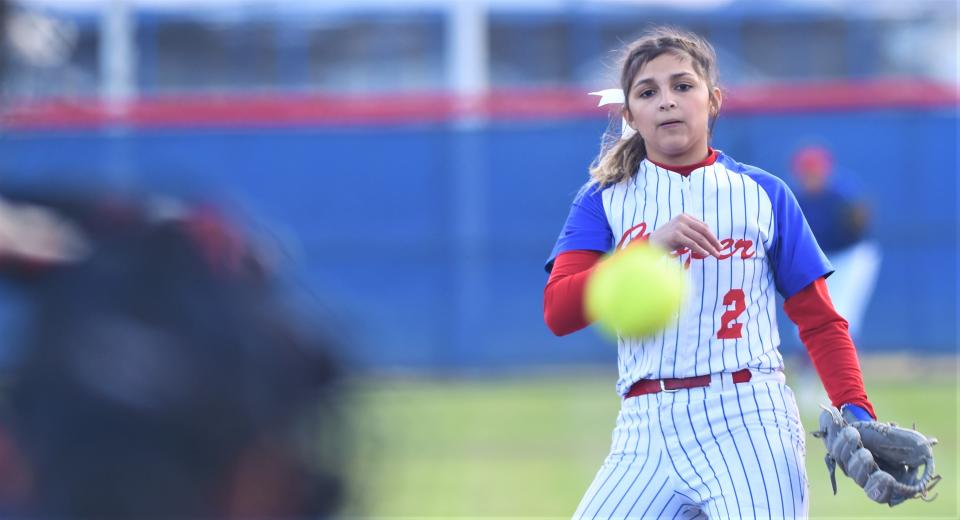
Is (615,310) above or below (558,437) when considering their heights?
above

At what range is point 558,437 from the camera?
29.7 feet

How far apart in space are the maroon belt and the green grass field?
1.92 ft

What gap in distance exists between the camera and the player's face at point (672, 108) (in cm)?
329

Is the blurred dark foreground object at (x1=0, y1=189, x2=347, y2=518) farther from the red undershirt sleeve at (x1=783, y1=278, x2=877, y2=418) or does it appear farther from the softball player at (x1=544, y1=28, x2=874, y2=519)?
the red undershirt sleeve at (x1=783, y1=278, x2=877, y2=418)

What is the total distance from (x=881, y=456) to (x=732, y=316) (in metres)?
0.46

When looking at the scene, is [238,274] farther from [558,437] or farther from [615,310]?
[558,437]

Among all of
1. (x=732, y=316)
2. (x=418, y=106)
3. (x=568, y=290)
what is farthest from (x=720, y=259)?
(x=418, y=106)

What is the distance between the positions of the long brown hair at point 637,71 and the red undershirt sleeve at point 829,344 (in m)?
0.52

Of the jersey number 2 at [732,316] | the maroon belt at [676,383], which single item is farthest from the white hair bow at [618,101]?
the maroon belt at [676,383]

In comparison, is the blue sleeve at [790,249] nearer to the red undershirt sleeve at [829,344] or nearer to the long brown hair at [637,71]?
the red undershirt sleeve at [829,344]

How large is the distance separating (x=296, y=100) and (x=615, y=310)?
1086 centimetres

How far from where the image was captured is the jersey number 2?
323 centimetres

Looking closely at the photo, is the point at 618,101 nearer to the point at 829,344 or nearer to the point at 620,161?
the point at 620,161

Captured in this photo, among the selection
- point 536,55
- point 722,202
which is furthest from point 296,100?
point 722,202
